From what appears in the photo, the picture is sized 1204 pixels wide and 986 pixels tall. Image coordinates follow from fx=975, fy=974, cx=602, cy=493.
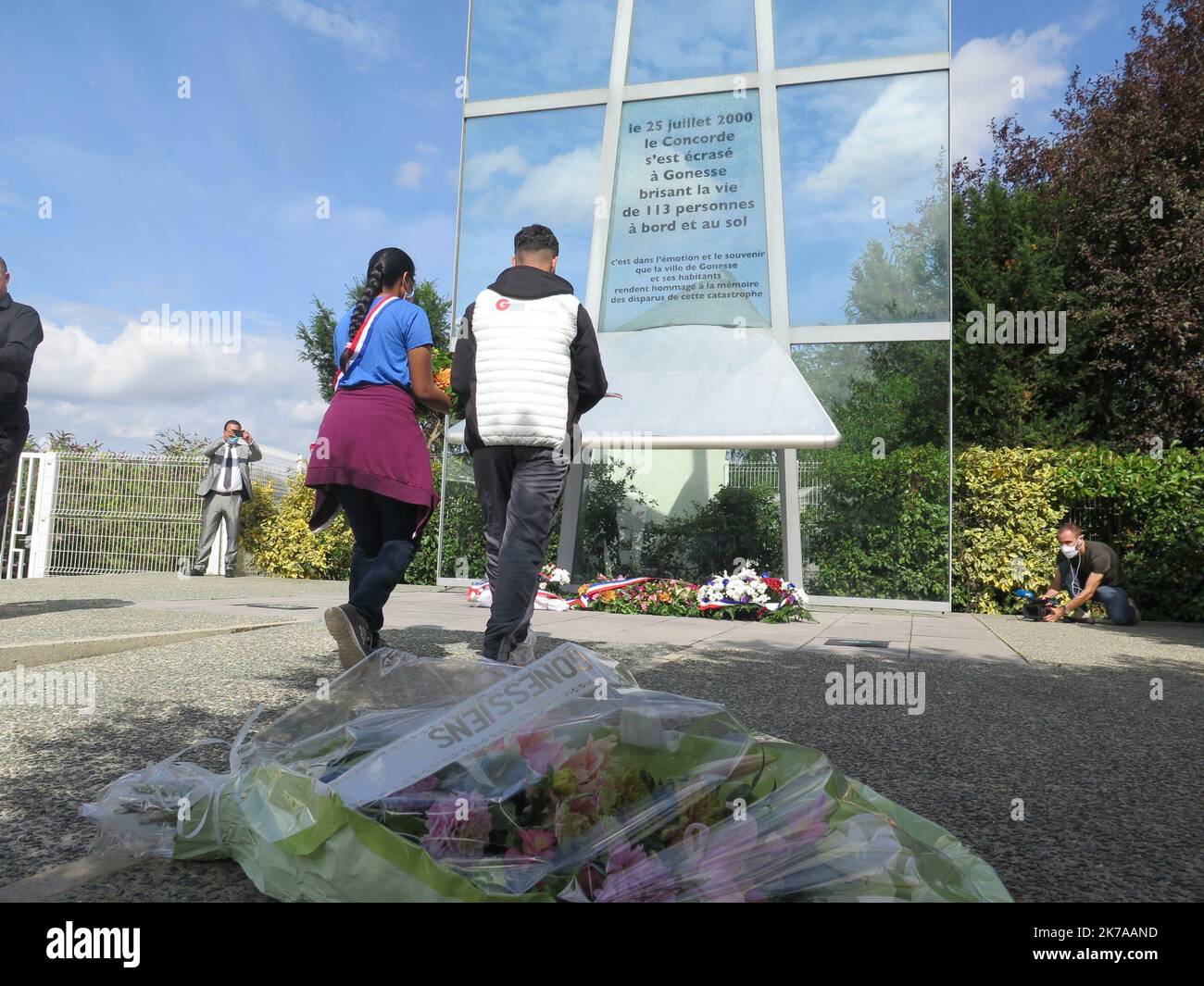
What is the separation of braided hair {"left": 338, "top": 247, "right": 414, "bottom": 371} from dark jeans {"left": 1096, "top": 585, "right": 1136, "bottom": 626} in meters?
8.35

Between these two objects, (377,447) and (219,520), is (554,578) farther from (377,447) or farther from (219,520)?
(377,447)

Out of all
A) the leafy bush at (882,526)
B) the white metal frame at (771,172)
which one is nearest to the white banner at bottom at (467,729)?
the white metal frame at (771,172)

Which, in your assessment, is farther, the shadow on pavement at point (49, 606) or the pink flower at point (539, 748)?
the shadow on pavement at point (49, 606)

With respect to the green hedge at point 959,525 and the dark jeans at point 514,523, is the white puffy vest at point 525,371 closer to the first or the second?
the dark jeans at point 514,523

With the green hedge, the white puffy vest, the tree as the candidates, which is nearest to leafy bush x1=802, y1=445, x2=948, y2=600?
the green hedge

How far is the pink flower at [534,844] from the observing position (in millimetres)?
1525

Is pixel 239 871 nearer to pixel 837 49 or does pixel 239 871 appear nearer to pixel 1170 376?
pixel 837 49

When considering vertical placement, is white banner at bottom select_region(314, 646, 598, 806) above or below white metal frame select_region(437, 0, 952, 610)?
below

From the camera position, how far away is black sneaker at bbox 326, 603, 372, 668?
3.76 metres

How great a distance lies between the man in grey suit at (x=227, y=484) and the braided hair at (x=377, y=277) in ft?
31.5

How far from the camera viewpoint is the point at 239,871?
71.1 inches

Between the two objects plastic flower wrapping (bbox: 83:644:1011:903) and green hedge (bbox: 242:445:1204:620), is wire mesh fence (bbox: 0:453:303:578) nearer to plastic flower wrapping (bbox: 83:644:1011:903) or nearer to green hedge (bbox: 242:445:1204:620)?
green hedge (bbox: 242:445:1204:620)
